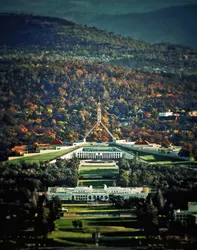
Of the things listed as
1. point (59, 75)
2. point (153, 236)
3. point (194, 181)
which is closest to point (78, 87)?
point (59, 75)

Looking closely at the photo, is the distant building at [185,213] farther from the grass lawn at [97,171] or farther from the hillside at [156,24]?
the hillside at [156,24]

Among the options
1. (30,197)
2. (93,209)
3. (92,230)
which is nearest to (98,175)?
(93,209)

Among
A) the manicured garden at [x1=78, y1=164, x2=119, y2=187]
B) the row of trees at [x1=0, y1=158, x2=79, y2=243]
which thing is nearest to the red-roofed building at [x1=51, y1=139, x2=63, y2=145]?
the row of trees at [x1=0, y1=158, x2=79, y2=243]

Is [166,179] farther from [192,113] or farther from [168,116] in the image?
[192,113]

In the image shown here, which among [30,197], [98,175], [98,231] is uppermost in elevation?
[98,175]

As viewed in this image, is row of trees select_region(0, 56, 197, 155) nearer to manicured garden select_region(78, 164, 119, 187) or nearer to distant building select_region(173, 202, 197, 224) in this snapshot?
manicured garden select_region(78, 164, 119, 187)
